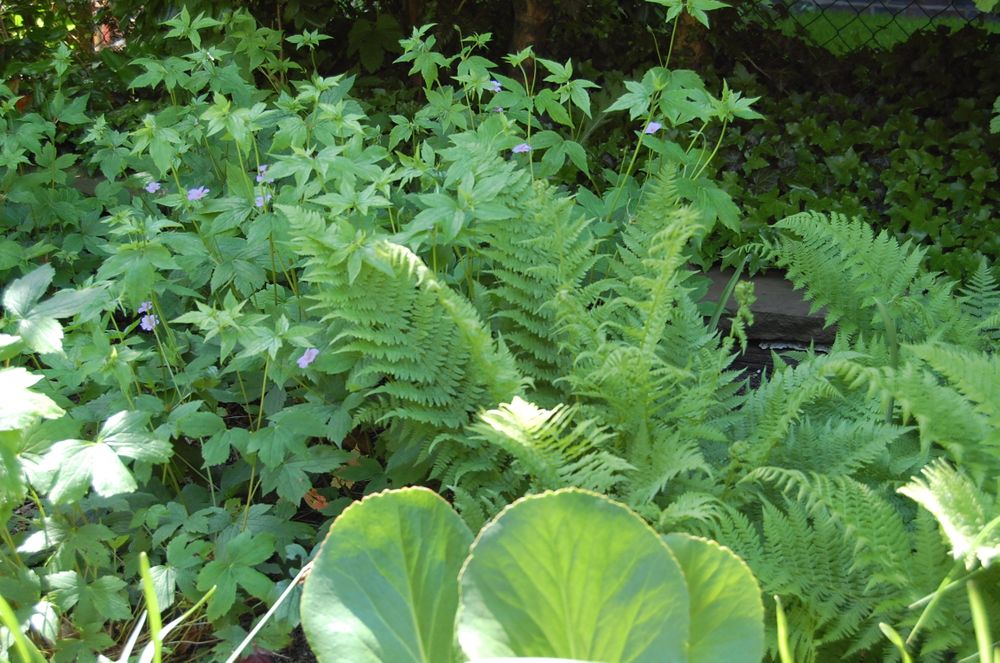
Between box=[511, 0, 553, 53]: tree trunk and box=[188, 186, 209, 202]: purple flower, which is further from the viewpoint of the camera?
box=[511, 0, 553, 53]: tree trunk

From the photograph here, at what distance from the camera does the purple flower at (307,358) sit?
1.98m

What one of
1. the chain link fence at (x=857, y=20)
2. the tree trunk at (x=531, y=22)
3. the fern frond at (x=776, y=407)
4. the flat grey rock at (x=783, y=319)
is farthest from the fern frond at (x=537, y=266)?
the chain link fence at (x=857, y=20)

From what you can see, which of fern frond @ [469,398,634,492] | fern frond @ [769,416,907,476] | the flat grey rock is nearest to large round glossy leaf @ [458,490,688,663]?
fern frond @ [469,398,634,492]

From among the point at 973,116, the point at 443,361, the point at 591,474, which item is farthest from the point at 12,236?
the point at 973,116

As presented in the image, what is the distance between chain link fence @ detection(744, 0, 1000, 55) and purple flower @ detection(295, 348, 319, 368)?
12.2 ft

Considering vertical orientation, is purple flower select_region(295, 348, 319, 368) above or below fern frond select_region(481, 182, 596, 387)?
below

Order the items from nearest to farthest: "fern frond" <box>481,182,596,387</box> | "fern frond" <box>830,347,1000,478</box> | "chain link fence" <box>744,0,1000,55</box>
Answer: "fern frond" <box>830,347,1000,478</box> < "fern frond" <box>481,182,596,387</box> < "chain link fence" <box>744,0,1000,55</box>

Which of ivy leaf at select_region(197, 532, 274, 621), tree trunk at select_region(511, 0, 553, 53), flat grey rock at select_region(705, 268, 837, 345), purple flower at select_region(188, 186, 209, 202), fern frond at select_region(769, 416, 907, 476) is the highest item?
tree trunk at select_region(511, 0, 553, 53)

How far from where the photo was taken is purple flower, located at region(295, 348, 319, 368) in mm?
1982

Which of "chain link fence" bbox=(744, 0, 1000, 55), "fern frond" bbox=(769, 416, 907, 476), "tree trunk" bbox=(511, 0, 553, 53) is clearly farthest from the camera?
"chain link fence" bbox=(744, 0, 1000, 55)

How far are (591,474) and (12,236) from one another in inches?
94.5

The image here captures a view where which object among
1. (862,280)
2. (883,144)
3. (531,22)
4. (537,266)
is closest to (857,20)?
(883,144)

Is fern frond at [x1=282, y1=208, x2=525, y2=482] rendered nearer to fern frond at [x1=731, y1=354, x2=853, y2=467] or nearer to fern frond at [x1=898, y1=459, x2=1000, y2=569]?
fern frond at [x1=731, y1=354, x2=853, y2=467]

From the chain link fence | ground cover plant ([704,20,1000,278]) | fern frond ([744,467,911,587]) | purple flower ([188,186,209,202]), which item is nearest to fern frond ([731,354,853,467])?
fern frond ([744,467,911,587])
